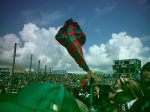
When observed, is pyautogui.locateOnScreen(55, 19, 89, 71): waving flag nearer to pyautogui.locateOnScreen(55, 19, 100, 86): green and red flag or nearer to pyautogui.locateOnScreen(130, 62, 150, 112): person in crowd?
pyautogui.locateOnScreen(55, 19, 100, 86): green and red flag

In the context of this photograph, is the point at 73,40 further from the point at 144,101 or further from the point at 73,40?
the point at 144,101

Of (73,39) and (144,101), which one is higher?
(73,39)

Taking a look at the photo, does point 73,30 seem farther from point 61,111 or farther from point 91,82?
point 61,111

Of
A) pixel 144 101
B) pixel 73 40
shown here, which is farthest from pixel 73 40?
pixel 144 101

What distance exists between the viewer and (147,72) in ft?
5.45

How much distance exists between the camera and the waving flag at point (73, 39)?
202 centimetres

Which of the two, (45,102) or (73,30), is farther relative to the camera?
(73,30)

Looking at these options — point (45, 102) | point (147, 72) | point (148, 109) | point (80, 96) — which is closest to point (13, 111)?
point (45, 102)

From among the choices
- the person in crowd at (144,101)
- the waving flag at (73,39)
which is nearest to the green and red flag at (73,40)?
the waving flag at (73,39)

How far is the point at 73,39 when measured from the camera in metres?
2.20

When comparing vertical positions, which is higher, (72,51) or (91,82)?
(72,51)

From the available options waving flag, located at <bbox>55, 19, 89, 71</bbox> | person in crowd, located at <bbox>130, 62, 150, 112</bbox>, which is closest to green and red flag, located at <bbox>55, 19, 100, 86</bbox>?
waving flag, located at <bbox>55, 19, 89, 71</bbox>

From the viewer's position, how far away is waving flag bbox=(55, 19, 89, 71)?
2.02m

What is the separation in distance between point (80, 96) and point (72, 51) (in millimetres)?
597
